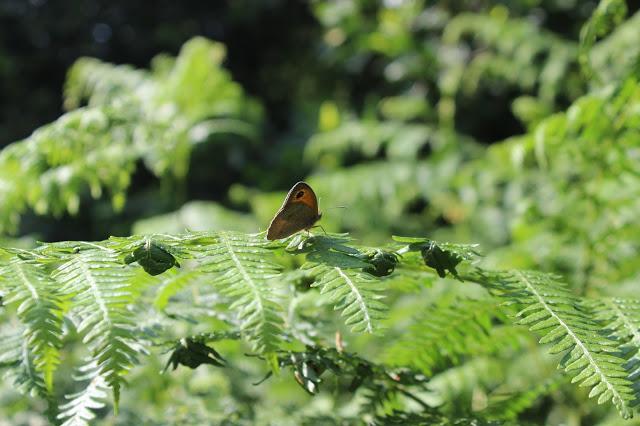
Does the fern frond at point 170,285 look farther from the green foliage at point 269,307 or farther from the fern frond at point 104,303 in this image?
the fern frond at point 104,303

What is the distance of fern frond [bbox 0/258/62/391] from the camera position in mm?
858

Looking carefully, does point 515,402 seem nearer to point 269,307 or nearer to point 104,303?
point 269,307

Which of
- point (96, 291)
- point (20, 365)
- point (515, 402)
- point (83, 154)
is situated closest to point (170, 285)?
point (20, 365)

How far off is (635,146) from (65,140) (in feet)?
4.73

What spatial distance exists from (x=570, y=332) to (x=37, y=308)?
26.3 inches

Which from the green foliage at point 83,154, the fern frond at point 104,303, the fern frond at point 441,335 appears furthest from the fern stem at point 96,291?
the green foliage at point 83,154

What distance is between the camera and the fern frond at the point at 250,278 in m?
0.85

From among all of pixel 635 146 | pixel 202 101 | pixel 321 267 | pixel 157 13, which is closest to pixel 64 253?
pixel 321 267

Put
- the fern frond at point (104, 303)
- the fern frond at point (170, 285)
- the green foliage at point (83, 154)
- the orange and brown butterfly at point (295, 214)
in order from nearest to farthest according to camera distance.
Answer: the fern frond at point (104, 303) < the orange and brown butterfly at point (295, 214) < the fern frond at point (170, 285) < the green foliage at point (83, 154)

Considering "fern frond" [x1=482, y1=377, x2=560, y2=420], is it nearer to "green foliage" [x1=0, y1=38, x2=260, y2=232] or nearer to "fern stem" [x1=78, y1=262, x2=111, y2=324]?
"fern stem" [x1=78, y1=262, x2=111, y2=324]

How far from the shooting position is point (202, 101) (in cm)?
346

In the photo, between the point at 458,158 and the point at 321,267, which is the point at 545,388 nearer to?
the point at 321,267

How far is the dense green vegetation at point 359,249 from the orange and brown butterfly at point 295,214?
27mm

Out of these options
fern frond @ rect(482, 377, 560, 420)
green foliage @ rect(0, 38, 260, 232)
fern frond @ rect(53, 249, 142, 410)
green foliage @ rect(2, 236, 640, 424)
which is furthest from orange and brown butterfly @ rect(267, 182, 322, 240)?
green foliage @ rect(0, 38, 260, 232)
